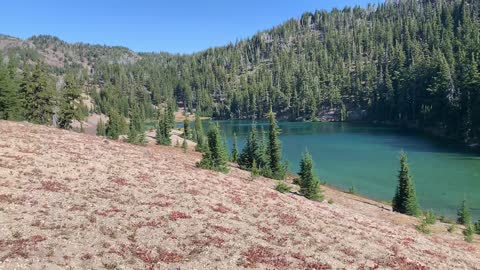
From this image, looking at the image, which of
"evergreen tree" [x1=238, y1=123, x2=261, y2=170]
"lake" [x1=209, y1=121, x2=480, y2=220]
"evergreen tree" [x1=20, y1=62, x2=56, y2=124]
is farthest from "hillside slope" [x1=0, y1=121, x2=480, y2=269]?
"evergreen tree" [x1=20, y1=62, x2=56, y2=124]

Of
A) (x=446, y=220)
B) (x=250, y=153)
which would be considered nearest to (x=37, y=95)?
(x=250, y=153)

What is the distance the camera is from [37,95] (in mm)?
79188

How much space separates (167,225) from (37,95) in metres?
64.3

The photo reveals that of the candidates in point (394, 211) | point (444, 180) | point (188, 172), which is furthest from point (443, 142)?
point (188, 172)

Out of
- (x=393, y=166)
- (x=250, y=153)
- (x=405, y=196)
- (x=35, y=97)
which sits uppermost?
(x=35, y=97)

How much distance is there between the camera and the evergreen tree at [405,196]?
163ft

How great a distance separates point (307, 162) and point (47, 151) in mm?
30068

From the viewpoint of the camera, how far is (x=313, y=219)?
35.6m

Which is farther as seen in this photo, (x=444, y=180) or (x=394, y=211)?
(x=444, y=180)

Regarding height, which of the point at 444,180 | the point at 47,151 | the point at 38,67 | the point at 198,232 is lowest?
the point at 444,180

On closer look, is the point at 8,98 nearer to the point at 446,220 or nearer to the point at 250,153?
the point at 250,153

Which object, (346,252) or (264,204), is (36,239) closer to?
(346,252)

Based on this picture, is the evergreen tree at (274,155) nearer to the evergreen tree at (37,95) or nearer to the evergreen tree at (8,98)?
the evergreen tree at (37,95)

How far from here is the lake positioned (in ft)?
211
